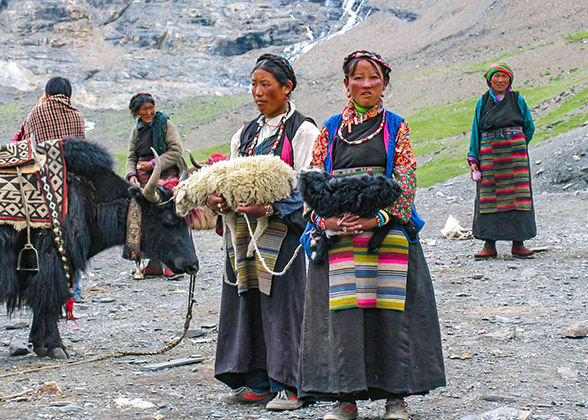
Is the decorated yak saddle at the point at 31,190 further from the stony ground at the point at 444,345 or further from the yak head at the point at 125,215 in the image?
the stony ground at the point at 444,345

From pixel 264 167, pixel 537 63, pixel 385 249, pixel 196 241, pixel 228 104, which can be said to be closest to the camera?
pixel 385 249

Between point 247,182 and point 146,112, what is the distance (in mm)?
4265

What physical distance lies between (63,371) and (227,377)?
1.31 meters

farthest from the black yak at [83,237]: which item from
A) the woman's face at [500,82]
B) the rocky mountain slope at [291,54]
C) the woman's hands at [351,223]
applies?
the rocky mountain slope at [291,54]

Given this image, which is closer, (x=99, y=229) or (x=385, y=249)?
(x=385, y=249)

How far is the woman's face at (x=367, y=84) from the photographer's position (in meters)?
3.47

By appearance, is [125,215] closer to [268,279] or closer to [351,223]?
[268,279]

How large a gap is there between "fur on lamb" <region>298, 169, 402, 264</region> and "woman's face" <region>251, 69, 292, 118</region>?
27.4 inches

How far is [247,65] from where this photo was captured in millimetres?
58531

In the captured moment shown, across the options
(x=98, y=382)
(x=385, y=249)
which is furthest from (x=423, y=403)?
(x=98, y=382)

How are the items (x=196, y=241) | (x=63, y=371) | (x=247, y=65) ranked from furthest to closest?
(x=247, y=65)
(x=196, y=241)
(x=63, y=371)

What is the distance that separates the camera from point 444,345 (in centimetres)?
507

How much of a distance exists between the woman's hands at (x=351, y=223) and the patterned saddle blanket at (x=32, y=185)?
2.37 metres

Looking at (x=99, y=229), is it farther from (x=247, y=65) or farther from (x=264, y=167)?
(x=247, y=65)
